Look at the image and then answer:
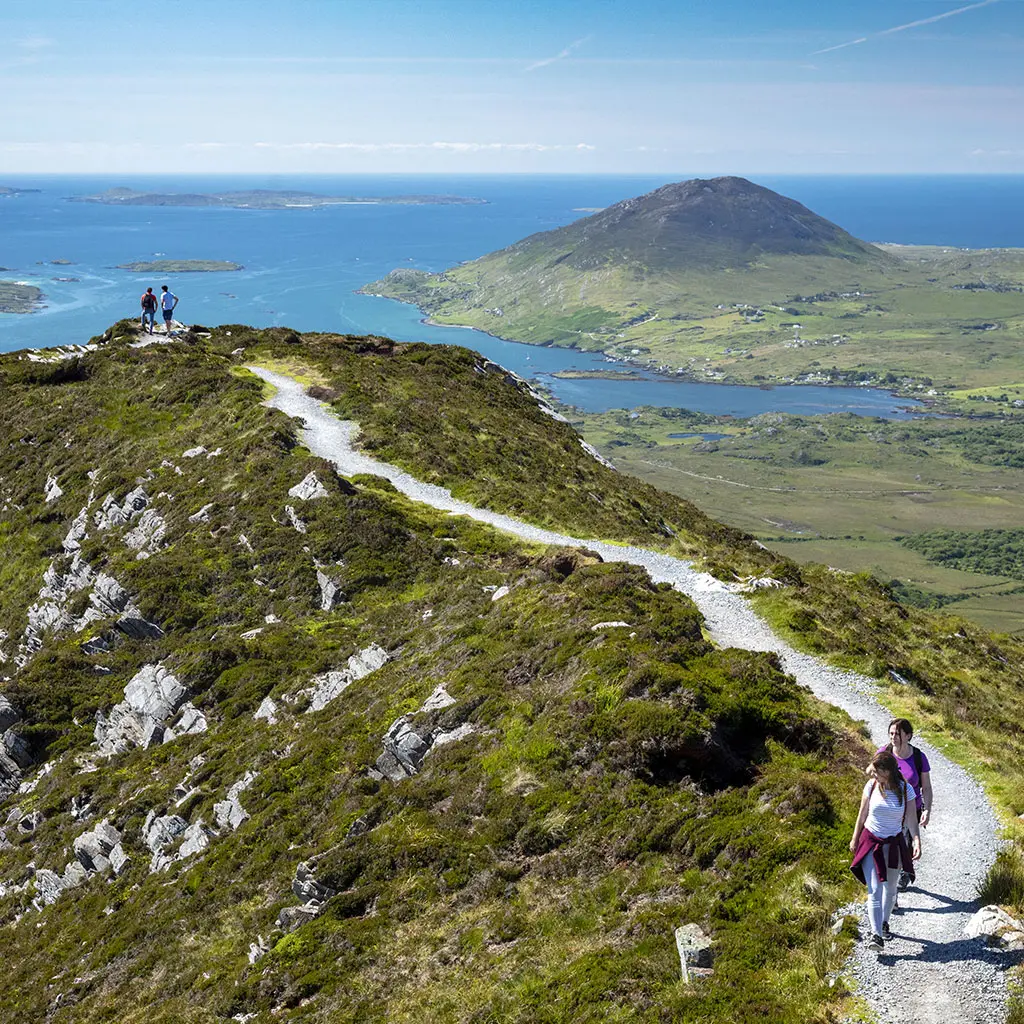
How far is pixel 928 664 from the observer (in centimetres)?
3319

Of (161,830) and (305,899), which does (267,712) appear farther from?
(305,899)

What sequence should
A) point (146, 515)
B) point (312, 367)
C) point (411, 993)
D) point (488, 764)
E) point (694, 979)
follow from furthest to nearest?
point (312, 367)
point (146, 515)
point (488, 764)
point (411, 993)
point (694, 979)

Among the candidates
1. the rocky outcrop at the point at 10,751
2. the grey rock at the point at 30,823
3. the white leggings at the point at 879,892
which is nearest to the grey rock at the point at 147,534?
the rocky outcrop at the point at 10,751

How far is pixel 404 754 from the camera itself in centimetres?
2430

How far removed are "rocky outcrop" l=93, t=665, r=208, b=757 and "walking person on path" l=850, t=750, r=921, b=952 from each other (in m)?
25.5

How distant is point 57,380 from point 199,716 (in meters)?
53.6

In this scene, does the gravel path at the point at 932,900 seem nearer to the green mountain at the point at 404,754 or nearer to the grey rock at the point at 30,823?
the green mountain at the point at 404,754

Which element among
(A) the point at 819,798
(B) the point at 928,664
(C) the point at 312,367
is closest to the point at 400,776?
(A) the point at 819,798

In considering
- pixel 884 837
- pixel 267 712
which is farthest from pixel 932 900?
pixel 267 712

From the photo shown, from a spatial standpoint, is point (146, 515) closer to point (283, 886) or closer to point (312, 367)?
point (312, 367)

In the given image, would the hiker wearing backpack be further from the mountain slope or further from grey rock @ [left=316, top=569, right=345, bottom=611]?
grey rock @ [left=316, top=569, right=345, bottom=611]

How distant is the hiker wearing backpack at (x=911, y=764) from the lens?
1456 cm

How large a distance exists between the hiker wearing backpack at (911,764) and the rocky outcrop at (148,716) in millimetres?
25792

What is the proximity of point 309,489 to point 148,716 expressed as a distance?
1396 centimetres
